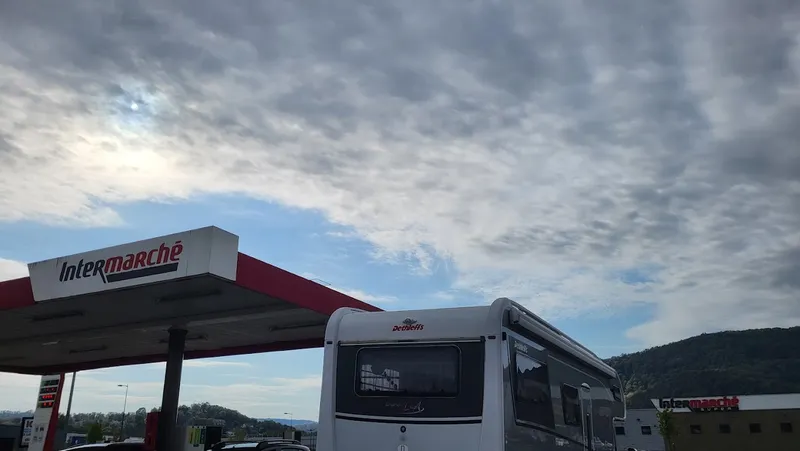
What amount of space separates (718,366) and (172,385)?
6030 inches

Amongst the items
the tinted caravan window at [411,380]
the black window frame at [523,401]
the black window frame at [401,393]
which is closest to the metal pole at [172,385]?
the tinted caravan window at [411,380]

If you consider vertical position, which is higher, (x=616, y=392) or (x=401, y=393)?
(x=616, y=392)

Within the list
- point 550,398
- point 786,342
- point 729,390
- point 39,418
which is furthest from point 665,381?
point 550,398

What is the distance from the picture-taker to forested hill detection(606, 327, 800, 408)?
130 metres

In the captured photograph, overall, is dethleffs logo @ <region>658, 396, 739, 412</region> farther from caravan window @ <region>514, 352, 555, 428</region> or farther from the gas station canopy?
caravan window @ <region>514, 352, 555, 428</region>

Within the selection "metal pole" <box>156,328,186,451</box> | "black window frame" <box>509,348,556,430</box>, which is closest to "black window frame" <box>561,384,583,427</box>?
"black window frame" <box>509,348,556,430</box>

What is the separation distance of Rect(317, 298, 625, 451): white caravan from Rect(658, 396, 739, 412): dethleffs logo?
65.9 m

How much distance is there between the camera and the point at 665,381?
464 ft

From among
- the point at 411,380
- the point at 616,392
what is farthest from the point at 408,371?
the point at 616,392

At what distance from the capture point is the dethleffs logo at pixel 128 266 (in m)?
13.8

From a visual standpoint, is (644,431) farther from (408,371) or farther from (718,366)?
(718,366)

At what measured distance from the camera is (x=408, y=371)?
7.95 m

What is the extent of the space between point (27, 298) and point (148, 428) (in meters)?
6.14

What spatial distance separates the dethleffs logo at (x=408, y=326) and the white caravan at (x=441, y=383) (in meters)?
0.01
